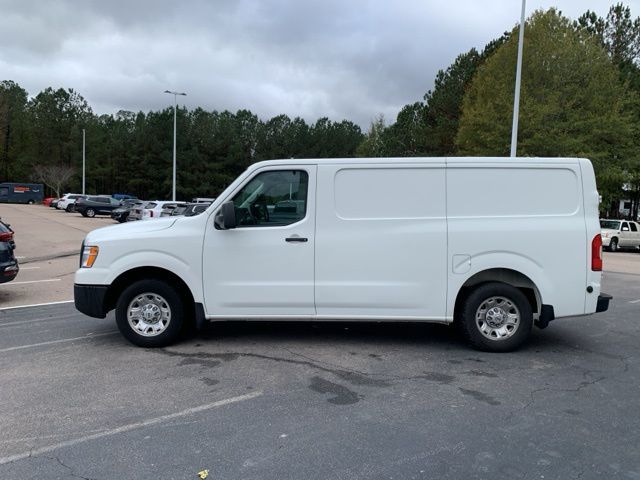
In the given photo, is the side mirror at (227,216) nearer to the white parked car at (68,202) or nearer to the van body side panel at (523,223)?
the van body side panel at (523,223)

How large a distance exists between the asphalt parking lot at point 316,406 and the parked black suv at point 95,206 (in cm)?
4056

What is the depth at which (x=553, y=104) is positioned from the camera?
25.2 m

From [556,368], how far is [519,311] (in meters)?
0.70

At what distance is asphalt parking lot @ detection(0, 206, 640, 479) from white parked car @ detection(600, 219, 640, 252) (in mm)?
21921

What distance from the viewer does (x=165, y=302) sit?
5.95 meters

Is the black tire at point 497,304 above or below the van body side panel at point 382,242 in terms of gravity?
below

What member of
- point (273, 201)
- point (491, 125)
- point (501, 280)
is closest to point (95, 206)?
point (491, 125)

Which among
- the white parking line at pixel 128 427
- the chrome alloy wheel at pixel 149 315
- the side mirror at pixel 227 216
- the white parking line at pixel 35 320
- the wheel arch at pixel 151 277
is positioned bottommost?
the white parking line at pixel 128 427

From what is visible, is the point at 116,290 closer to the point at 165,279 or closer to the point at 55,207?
the point at 165,279

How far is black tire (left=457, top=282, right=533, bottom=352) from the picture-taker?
584 cm

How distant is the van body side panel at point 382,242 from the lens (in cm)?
579

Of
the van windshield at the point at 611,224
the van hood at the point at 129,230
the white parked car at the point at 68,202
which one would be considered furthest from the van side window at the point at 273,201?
the white parked car at the point at 68,202

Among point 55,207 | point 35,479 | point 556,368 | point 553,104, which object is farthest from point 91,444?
point 55,207

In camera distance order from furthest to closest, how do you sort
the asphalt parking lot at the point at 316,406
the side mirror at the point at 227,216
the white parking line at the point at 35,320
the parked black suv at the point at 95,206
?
1. the parked black suv at the point at 95,206
2. the white parking line at the point at 35,320
3. the side mirror at the point at 227,216
4. the asphalt parking lot at the point at 316,406
